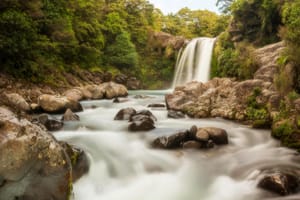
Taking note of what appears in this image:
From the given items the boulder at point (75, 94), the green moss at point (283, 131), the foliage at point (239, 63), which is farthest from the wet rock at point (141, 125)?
the boulder at point (75, 94)

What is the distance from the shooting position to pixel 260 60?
47.5 ft

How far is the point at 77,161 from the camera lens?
20.7 feet

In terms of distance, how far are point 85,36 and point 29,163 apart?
20.6m

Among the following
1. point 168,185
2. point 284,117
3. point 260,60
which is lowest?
point 168,185

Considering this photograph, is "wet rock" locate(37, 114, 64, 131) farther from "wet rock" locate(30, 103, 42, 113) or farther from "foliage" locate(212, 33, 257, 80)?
"foliage" locate(212, 33, 257, 80)

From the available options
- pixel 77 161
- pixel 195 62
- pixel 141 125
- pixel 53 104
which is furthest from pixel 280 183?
pixel 195 62

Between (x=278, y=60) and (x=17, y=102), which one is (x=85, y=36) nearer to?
(x=17, y=102)

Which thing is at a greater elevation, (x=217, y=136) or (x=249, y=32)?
(x=249, y=32)

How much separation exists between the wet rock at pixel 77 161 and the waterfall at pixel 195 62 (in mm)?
17628

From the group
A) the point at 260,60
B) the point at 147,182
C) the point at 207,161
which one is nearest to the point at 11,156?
the point at 147,182

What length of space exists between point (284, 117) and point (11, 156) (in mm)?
7988

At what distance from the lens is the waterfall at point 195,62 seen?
2414 cm

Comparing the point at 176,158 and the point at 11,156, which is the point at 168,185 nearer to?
the point at 176,158

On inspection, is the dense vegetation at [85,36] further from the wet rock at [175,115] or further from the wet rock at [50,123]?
the wet rock at [175,115]
